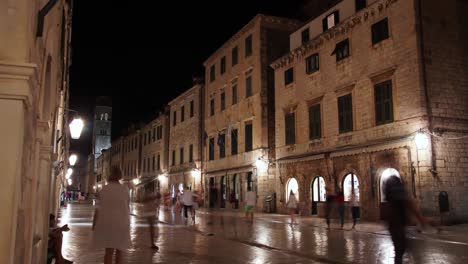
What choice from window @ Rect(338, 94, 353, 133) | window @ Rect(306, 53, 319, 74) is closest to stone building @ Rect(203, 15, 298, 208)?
window @ Rect(306, 53, 319, 74)

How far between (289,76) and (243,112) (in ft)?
19.7

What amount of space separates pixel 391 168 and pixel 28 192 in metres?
17.9

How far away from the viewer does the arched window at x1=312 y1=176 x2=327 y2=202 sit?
25836 mm

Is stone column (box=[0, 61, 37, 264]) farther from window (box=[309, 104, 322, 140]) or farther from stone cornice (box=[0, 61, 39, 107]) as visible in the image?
window (box=[309, 104, 322, 140])

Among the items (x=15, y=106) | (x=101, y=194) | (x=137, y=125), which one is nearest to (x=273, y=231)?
(x=101, y=194)

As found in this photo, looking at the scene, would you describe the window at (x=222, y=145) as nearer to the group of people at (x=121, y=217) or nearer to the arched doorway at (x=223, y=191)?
the arched doorway at (x=223, y=191)

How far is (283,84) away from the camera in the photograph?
30.1 metres

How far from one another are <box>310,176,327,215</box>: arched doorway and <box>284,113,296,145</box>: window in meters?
3.35

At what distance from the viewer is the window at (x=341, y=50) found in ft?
80.3

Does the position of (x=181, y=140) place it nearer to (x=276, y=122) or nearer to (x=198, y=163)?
(x=198, y=163)

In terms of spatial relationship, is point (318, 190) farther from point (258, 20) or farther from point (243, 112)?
point (258, 20)

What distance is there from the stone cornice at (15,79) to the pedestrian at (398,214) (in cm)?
559

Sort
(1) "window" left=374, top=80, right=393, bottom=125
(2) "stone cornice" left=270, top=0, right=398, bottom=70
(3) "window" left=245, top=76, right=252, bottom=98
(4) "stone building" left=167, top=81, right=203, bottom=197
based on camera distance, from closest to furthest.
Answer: (1) "window" left=374, top=80, right=393, bottom=125, (2) "stone cornice" left=270, top=0, right=398, bottom=70, (3) "window" left=245, top=76, right=252, bottom=98, (4) "stone building" left=167, top=81, right=203, bottom=197

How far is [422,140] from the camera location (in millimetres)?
19203
